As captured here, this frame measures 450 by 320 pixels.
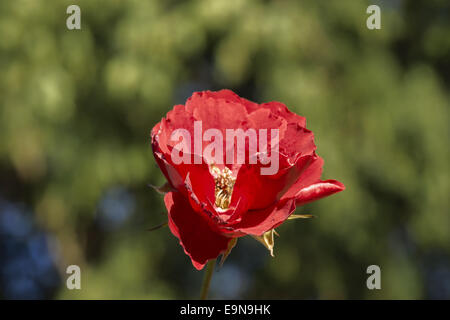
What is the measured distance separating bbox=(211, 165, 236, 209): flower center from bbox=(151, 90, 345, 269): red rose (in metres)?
0.01

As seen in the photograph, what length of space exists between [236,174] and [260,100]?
5.60 feet

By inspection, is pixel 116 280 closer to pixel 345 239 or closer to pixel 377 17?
pixel 345 239

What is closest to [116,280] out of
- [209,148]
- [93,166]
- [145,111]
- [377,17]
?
[93,166]

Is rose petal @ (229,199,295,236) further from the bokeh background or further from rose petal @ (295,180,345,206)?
the bokeh background

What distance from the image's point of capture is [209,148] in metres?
0.40

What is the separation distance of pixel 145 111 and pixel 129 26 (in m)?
0.29

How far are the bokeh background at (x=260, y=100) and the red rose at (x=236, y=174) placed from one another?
1.39 metres

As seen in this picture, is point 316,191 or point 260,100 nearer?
point 316,191

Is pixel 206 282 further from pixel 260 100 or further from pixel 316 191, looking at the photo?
pixel 260 100

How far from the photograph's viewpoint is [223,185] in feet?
1.38

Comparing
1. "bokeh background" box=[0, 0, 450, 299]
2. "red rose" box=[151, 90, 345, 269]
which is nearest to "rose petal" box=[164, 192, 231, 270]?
"red rose" box=[151, 90, 345, 269]

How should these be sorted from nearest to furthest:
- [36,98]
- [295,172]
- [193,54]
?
[295,172] < [36,98] < [193,54]

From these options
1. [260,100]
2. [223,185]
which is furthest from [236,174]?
[260,100]

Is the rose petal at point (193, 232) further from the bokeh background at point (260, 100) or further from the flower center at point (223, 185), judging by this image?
the bokeh background at point (260, 100)
